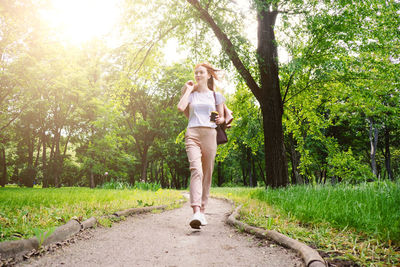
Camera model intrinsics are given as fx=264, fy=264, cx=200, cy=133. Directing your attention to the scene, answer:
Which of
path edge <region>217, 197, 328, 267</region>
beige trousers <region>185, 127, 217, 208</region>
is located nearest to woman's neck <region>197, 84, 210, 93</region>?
beige trousers <region>185, 127, 217, 208</region>

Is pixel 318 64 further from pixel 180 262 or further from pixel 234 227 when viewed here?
pixel 180 262

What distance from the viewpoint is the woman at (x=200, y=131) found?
3930mm

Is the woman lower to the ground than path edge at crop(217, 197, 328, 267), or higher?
higher

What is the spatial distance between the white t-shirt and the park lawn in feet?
5.44

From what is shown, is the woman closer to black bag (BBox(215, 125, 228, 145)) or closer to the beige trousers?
the beige trousers

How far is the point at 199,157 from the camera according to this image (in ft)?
13.3

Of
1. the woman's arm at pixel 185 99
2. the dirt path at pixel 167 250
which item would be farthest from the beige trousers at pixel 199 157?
the dirt path at pixel 167 250

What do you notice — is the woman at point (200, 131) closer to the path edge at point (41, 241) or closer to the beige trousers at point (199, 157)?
the beige trousers at point (199, 157)

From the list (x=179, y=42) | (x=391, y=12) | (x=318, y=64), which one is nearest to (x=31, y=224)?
(x=318, y=64)

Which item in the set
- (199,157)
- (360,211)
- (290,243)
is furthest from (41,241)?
(360,211)

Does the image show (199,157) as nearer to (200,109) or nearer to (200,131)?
(200,131)

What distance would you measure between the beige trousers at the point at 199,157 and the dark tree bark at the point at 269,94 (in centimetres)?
438

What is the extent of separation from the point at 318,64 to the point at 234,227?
19.7ft

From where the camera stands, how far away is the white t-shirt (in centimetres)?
414
